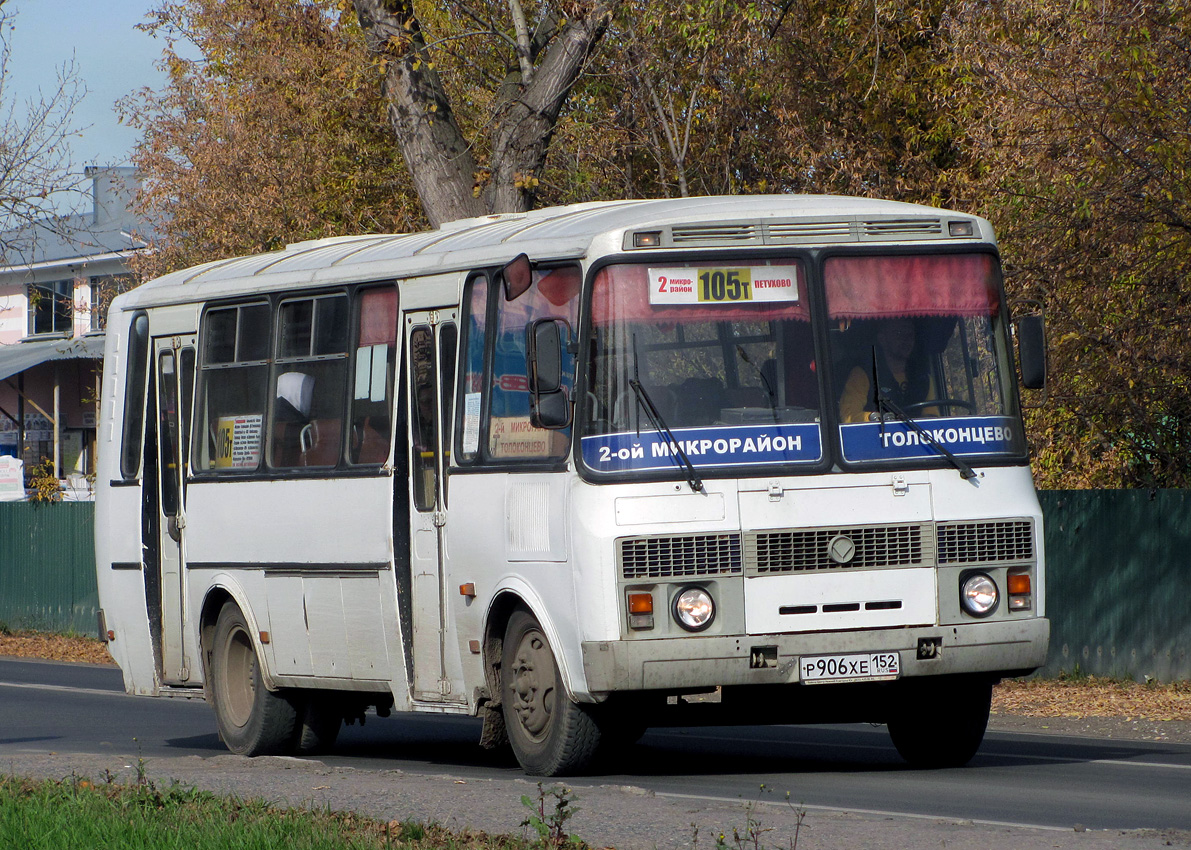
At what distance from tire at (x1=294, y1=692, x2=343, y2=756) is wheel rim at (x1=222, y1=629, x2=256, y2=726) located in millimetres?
357

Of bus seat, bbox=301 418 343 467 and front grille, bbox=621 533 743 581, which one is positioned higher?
bus seat, bbox=301 418 343 467

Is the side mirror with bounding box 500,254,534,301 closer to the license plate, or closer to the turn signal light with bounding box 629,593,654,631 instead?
→ the turn signal light with bounding box 629,593,654,631

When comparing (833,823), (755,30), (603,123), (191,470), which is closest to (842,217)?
(833,823)

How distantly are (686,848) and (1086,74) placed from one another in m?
11.1

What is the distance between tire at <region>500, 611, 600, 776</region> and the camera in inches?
389

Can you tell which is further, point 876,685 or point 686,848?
point 876,685

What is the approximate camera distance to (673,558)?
31.2 feet

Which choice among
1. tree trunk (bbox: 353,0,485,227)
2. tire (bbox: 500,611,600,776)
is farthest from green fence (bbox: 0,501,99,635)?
tire (bbox: 500,611,600,776)

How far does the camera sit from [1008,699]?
671 inches

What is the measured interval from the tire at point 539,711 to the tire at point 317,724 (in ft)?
9.27

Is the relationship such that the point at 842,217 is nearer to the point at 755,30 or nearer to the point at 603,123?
the point at 755,30

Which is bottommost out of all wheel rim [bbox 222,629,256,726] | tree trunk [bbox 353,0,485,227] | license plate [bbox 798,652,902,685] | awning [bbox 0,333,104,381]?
wheel rim [bbox 222,629,256,726]

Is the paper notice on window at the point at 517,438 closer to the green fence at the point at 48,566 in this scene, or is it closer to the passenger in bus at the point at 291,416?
the passenger in bus at the point at 291,416

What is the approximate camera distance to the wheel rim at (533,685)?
10.1m
